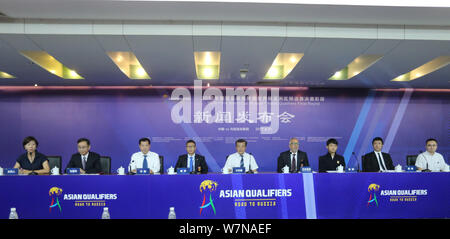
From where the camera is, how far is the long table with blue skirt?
8.23ft

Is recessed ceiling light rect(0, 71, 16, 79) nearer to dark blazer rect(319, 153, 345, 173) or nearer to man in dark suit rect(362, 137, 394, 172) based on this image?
dark blazer rect(319, 153, 345, 173)

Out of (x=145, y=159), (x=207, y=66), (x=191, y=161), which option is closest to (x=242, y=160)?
(x=191, y=161)

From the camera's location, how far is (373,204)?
2.62m

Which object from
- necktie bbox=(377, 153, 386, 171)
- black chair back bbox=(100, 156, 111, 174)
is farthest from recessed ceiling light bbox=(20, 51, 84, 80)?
necktie bbox=(377, 153, 386, 171)

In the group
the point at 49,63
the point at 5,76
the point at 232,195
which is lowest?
the point at 232,195

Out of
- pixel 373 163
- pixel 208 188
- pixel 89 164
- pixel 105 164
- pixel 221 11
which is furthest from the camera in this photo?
pixel 373 163

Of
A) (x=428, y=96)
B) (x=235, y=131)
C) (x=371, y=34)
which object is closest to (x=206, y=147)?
(x=235, y=131)

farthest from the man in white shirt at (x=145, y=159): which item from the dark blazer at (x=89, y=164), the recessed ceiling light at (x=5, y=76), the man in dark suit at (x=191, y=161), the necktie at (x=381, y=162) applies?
the necktie at (x=381, y=162)

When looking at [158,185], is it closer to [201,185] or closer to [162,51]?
[201,185]

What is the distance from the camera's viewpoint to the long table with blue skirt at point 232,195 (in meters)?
2.51

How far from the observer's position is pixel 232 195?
2598 millimetres

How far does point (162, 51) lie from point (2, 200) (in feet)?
7.20

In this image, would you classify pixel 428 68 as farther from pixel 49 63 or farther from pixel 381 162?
pixel 49 63

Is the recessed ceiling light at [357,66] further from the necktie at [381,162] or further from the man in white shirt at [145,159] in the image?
the man in white shirt at [145,159]
